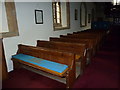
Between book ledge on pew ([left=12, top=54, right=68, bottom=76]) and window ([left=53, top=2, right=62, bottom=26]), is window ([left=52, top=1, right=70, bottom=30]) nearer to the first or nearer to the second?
window ([left=53, top=2, right=62, bottom=26])

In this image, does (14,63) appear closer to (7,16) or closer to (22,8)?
(7,16)

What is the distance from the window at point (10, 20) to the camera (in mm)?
2546

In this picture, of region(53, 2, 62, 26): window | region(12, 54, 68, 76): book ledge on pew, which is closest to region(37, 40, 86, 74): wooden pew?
region(12, 54, 68, 76): book ledge on pew

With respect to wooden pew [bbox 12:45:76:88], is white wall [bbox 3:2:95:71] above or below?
above

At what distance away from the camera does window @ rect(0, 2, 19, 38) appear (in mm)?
2546

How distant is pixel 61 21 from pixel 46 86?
3.96 metres

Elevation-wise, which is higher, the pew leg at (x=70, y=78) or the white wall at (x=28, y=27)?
the white wall at (x=28, y=27)

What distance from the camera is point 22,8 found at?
2936 mm

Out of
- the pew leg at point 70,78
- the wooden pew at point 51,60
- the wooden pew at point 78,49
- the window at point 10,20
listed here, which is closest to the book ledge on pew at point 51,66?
Result: the wooden pew at point 51,60

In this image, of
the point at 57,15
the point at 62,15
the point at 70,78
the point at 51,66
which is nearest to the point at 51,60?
the point at 51,66

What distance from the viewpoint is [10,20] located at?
2695 mm

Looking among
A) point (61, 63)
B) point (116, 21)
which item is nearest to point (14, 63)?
point (61, 63)

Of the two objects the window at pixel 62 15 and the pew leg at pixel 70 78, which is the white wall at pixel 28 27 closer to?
the window at pixel 62 15

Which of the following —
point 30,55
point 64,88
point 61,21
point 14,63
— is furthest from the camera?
point 61,21
